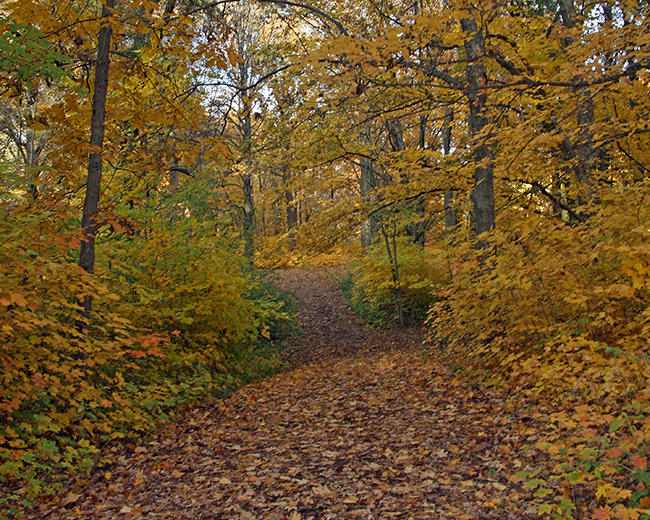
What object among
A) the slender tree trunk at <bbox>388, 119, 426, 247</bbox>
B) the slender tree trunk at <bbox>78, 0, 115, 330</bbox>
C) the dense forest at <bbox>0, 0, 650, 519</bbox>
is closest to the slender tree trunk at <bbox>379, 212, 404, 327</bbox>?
the slender tree trunk at <bbox>388, 119, 426, 247</bbox>

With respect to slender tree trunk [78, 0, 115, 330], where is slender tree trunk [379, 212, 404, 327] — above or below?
below

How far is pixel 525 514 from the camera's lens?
3.16 m

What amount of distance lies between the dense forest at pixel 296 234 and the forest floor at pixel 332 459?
314mm

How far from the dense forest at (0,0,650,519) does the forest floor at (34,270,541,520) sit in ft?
1.03

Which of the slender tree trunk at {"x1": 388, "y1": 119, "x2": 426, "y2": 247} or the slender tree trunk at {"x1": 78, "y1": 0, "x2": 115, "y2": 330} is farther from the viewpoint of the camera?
the slender tree trunk at {"x1": 388, "y1": 119, "x2": 426, "y2": 247}

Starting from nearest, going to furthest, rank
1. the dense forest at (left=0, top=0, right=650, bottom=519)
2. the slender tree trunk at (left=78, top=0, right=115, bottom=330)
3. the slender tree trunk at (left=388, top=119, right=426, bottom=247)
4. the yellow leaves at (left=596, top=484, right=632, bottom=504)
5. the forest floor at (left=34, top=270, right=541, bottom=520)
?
the yellow leaves at (left=596, top=484, right=632, bottom=504)
the forest floor at (left=34, top=270, right=541, bottom=520)
the dense forest at (left=0, top=0, right=650, bottom=519)
the slender tree trunk at (left=78, top=0, right=115, bottom=330)
the slender tree trunk at (left=388, top=119, right=426, bottom=247)

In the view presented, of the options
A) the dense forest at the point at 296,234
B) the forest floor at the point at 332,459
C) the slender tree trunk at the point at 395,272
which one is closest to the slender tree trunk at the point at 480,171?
the dense forest at the point at 296,234

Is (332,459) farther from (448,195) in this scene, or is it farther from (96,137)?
(448,195)

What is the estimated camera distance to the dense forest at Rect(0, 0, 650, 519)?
13.8ft

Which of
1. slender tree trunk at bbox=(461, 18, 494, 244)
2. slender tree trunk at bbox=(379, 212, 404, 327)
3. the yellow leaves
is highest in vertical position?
slender tree trunk at bbox=(461, 18, 494, 244)

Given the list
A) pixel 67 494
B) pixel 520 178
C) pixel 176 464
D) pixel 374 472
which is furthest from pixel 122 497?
pixel 520 178

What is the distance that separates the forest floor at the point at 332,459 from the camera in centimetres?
369

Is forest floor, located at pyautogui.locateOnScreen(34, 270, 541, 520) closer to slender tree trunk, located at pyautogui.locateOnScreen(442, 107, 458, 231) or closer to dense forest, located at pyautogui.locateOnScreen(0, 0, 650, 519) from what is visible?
dense forest, located at pyautogui.locateOnScreen(0, 0, 650, 519)

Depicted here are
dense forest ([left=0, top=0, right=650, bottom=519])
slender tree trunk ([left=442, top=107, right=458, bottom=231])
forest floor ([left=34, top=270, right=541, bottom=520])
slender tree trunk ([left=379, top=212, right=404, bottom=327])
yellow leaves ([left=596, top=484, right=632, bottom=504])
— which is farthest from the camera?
slender tree trunk ([left=379, top=212, right=404, bottom=327])
